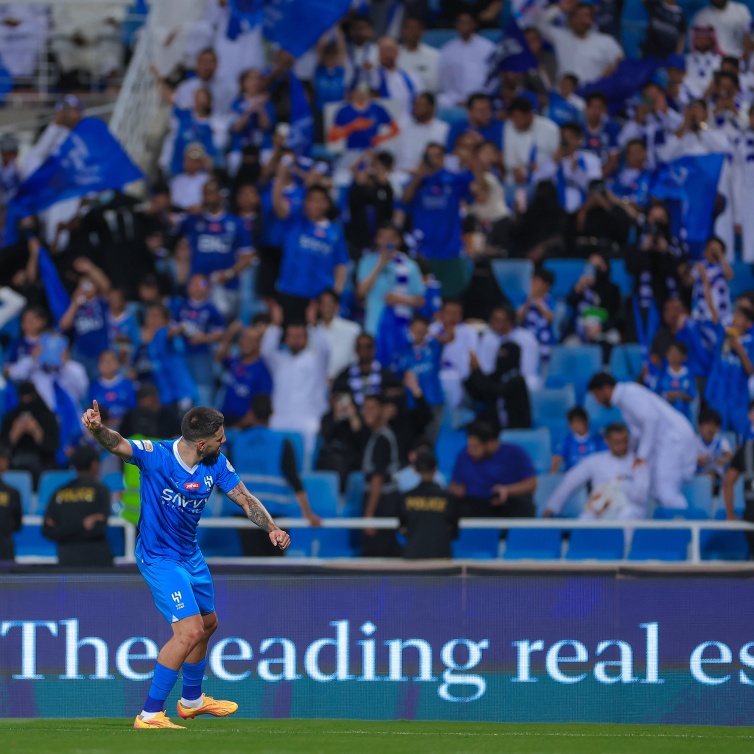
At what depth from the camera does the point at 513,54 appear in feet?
61.7

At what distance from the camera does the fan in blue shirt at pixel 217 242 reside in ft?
55.1

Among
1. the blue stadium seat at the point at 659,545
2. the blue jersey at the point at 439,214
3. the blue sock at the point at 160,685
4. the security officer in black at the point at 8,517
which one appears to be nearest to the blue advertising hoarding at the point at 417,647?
the blue sock at the point at 160,685

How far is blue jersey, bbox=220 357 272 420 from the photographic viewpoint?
15750 mm

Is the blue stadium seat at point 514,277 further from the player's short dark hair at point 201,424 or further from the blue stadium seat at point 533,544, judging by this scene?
the player's short dark hair at point 201,424

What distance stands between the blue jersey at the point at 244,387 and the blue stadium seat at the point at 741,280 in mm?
4893

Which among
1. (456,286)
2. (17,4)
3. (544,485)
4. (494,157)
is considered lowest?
(544,485)

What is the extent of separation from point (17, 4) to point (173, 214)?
168 inches

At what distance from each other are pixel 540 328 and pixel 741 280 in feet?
8.14

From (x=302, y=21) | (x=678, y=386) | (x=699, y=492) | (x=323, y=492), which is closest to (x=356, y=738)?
(x=323, y=492)

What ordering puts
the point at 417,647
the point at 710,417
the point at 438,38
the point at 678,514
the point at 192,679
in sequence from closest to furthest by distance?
the point at 192,679 < the point at 417,647 < the point at 678,514 < the point at 710,417 < the point at 438,38

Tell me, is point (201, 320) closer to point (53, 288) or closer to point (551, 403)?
point (53, 288)

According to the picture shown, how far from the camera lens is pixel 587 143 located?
18281mm

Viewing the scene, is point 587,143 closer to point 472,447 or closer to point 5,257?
point 472,447

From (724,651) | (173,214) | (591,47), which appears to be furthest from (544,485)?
(591,47)
